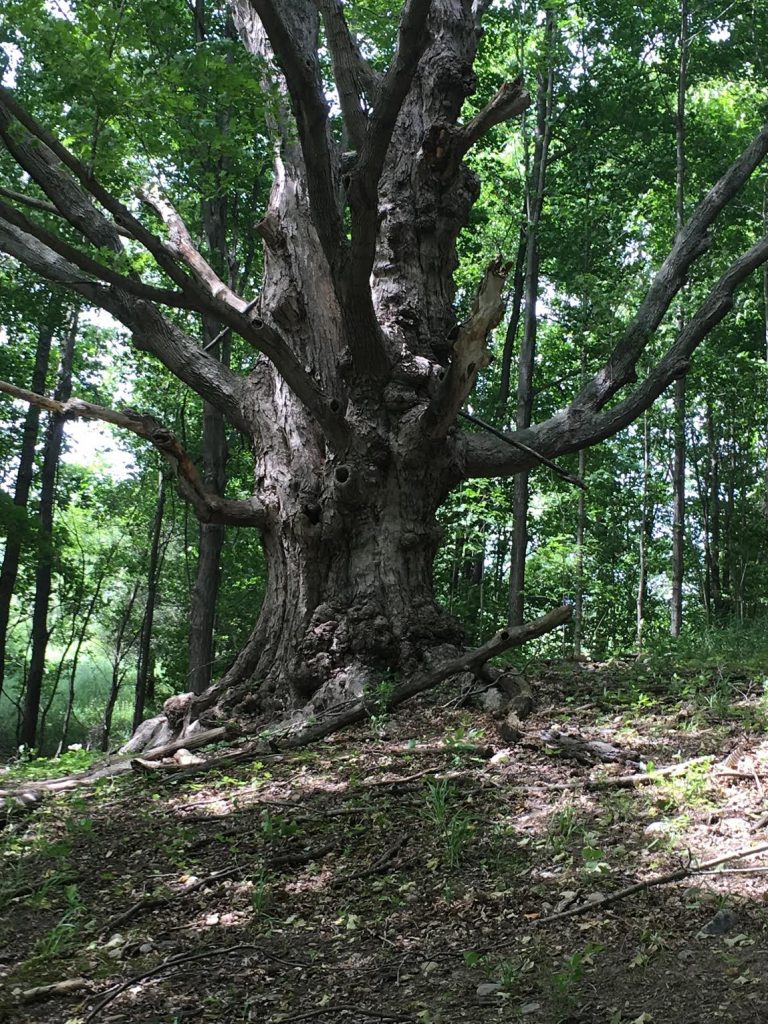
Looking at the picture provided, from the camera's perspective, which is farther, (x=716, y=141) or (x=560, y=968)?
(x=716, y=141)

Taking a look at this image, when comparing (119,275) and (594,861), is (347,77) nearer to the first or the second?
(119,275)

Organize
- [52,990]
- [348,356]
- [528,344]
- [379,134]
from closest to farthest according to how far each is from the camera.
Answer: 1. [52,990]
2. [379,134]
3. [348,356]
4. [528,344]

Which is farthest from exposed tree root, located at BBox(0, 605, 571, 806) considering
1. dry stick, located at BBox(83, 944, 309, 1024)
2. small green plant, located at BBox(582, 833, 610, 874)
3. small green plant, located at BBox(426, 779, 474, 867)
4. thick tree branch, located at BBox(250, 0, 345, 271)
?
thick tree branch, located at BBox(250, 0, 345, 271)

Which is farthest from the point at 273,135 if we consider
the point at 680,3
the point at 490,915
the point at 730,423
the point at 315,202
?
the point at 730,423

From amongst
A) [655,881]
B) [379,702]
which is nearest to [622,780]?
[655,881]

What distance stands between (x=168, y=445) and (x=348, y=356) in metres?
1.53

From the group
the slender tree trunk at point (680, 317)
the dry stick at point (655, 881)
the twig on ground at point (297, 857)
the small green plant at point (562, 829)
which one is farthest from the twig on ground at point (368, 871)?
the slender tree trunk at point (680, 317)

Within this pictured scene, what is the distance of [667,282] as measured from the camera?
7582 mm

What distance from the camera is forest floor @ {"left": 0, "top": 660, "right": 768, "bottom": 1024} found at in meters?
2.74

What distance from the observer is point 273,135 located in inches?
286

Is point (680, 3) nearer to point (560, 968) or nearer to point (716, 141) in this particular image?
point (716, 141)

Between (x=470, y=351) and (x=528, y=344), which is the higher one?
(x=528, y=344)

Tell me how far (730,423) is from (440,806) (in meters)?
18.5

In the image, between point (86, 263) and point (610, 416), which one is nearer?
point (86, 263)
